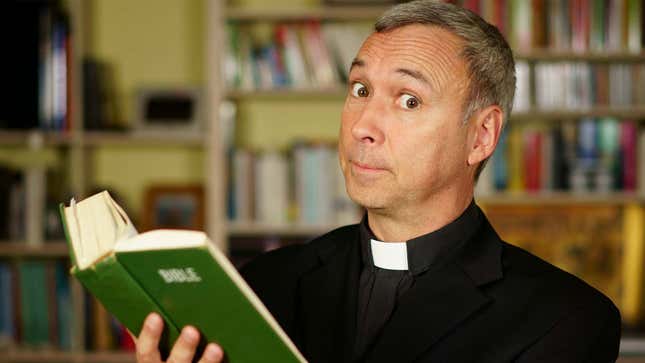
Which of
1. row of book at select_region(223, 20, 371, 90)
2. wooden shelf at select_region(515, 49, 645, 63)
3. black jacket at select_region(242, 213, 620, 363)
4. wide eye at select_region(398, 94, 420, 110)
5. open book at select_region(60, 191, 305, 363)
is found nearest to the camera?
open book at select_region(60, 191, 305, 363)

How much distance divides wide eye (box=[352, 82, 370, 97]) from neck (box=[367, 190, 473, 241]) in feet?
0.63

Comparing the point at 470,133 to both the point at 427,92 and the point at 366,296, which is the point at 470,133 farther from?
the point at 366,296

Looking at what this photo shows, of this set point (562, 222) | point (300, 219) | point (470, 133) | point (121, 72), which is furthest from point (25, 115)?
point (470, 133)

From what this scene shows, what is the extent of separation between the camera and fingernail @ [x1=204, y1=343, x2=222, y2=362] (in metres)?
1.08

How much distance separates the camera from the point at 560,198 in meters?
3.18

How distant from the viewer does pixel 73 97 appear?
10.7ft

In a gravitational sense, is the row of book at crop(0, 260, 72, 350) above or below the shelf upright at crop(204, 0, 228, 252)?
below

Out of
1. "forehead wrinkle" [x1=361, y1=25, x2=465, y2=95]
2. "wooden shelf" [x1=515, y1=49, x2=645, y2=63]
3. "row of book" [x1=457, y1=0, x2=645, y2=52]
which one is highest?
"row of book" [x1=457, y1=0, x2=645, y2=52]

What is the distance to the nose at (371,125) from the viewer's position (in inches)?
51.3

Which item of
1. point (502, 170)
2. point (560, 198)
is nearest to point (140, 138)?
point (502, 170)

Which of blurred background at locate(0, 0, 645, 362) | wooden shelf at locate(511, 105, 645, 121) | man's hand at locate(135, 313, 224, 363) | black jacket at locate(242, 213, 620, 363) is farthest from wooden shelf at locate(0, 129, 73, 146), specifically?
man's hand at locate(135, 313, 224, 363)

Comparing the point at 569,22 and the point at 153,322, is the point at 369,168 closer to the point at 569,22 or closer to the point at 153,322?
the point at 153,322

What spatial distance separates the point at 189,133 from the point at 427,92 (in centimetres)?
214

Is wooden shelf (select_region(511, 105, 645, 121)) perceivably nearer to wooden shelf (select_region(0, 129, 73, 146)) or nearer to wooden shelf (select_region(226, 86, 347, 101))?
wooden shelf (select_region(226, 86, 347, 101))
